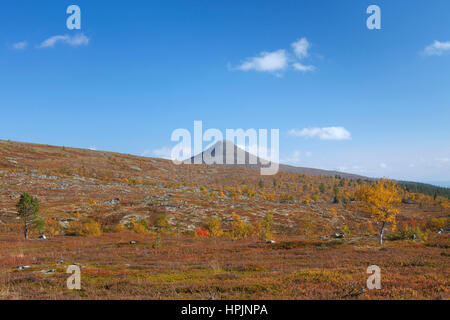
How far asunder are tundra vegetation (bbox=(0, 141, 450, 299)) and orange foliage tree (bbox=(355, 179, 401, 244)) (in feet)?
0.50

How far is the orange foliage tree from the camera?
34719 millimetres

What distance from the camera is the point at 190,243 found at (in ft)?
113

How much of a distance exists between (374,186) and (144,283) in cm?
3549

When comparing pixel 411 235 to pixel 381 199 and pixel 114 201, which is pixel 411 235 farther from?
pixel 114 201

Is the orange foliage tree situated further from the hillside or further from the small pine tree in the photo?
the small pine tree

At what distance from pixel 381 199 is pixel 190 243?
2721 cm

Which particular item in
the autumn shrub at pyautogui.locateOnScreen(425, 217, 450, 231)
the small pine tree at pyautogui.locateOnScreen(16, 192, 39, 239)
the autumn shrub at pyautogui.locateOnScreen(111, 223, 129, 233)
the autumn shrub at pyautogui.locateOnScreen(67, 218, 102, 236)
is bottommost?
the autumn shrub at pyautogui.locateOnScreen(425, 217, 450, 231)

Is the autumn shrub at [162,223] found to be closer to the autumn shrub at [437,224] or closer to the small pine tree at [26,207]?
the small pine tree at [26,207]

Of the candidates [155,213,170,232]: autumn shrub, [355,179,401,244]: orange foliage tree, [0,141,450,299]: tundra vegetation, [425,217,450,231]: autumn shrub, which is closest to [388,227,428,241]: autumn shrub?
[0,141,450,299]: tundra vegetation

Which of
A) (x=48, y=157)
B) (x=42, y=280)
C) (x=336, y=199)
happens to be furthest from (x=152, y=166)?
(x=42, y=280)

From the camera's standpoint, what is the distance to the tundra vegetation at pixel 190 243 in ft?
40.9
